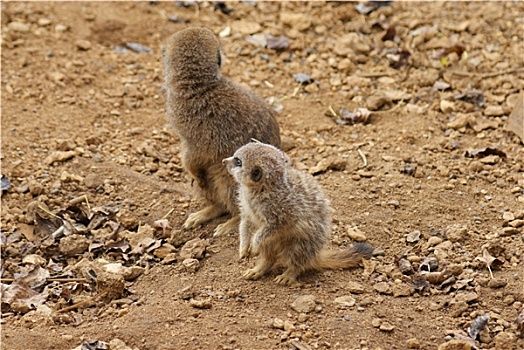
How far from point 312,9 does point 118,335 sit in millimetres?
4595

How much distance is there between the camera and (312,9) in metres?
7.93

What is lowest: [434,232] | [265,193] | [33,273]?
[33,273]

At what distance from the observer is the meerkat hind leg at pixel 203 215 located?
5.38 meters

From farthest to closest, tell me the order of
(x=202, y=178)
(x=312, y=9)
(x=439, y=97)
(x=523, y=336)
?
(x=312, y=9)
(x=439, y=97)
(x=202, y=178)
(x=523, y=336)

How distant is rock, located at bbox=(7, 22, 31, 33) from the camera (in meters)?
7.54

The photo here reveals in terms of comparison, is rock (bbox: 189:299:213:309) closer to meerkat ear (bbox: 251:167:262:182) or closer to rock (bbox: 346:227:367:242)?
meerkat ear (bbox: 251:167:262:182)

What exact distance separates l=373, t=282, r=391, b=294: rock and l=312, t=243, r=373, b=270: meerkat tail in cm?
24

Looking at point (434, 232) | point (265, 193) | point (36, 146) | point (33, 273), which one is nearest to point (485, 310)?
point (434, 232)

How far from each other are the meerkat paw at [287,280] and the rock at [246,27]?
3647 mm

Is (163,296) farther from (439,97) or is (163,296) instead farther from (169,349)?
(439,97)

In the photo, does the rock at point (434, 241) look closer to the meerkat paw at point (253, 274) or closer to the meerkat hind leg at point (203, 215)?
the meerkat paw at point (253, 274)

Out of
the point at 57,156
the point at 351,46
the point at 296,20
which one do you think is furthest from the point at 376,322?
the point at 296,20

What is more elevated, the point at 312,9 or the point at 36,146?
the point at 312,9

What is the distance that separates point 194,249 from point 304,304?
97 centimetres
